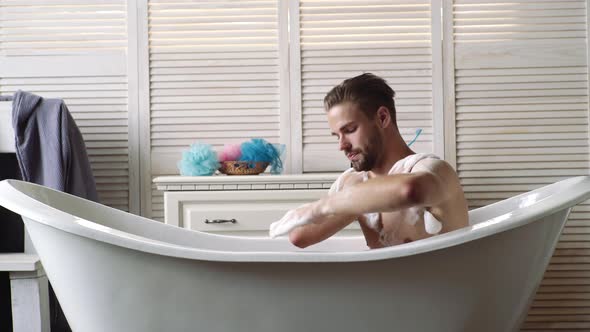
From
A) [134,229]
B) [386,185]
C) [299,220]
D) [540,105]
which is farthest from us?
[540,105]

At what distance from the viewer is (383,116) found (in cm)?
170

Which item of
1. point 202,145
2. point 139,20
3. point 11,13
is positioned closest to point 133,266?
point 202,145

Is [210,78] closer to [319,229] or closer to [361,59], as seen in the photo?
[361,59]

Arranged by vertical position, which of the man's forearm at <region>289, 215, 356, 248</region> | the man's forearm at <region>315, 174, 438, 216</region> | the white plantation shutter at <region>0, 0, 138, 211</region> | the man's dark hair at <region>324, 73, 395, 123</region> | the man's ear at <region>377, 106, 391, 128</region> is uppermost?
the white plantation shutter at <region>0, 0, 138, 211</region>

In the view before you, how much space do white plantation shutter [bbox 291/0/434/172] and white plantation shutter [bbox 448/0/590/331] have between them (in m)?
0.14

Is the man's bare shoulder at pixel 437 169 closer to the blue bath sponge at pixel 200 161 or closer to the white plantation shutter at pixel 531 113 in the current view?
the blue bath sponge at pixel 200 161

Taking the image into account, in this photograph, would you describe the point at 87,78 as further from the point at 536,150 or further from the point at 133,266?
the point at 536,150

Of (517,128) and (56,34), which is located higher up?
(56,34)

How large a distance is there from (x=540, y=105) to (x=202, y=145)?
136 centimetres

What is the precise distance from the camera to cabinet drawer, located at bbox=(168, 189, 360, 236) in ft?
8.03

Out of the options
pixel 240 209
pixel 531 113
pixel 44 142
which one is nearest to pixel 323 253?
pixel 240 209

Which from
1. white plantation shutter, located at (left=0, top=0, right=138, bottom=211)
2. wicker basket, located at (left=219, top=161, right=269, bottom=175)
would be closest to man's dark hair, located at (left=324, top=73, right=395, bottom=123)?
wicker basket, located at (left=219, top=161, right=269, bottom=175)

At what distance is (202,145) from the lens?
2.63 metres

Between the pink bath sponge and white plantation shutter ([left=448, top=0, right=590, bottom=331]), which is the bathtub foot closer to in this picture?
the pink bath sponge
